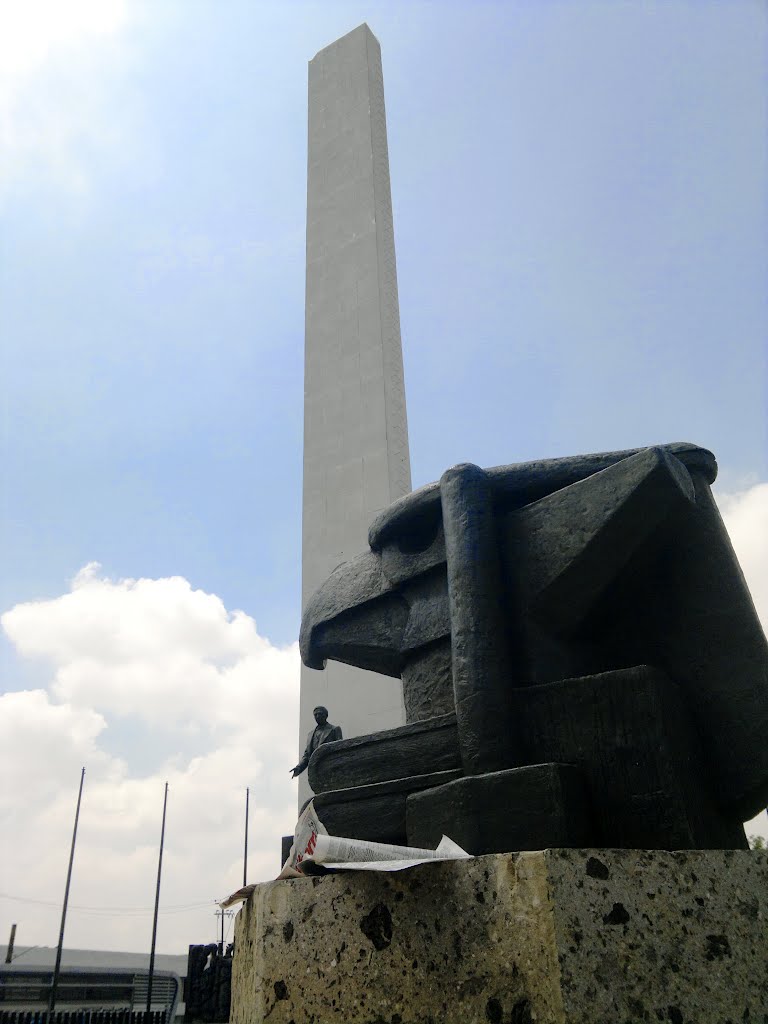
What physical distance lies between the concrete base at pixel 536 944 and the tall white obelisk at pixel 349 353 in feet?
36.2

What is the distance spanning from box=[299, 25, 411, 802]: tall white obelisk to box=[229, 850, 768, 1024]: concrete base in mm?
11025

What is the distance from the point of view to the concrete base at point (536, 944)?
1531mm

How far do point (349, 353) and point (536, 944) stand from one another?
15.6 m

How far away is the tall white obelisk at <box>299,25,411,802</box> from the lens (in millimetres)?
13859

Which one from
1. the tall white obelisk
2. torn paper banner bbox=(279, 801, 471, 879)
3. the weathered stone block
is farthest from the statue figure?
the tall white obelisk

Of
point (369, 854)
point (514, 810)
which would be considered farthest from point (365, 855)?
point (514, 810)

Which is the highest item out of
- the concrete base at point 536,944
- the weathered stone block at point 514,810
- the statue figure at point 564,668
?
the statue figure at point 564,668

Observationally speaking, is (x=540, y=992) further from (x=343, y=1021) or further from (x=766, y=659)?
(x=766, y=659)

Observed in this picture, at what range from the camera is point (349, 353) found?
1650 cm

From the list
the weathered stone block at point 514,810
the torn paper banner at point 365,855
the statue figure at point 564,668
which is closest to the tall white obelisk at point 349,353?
the statue figure at point 564,668

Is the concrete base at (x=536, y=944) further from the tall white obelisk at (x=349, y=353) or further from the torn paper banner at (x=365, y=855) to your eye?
the tall white obelisk at (x=349, y=353)

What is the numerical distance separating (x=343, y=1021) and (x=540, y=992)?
49 cm

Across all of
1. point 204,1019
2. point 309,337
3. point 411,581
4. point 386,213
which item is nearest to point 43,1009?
point 204,1019

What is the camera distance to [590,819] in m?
1.95
